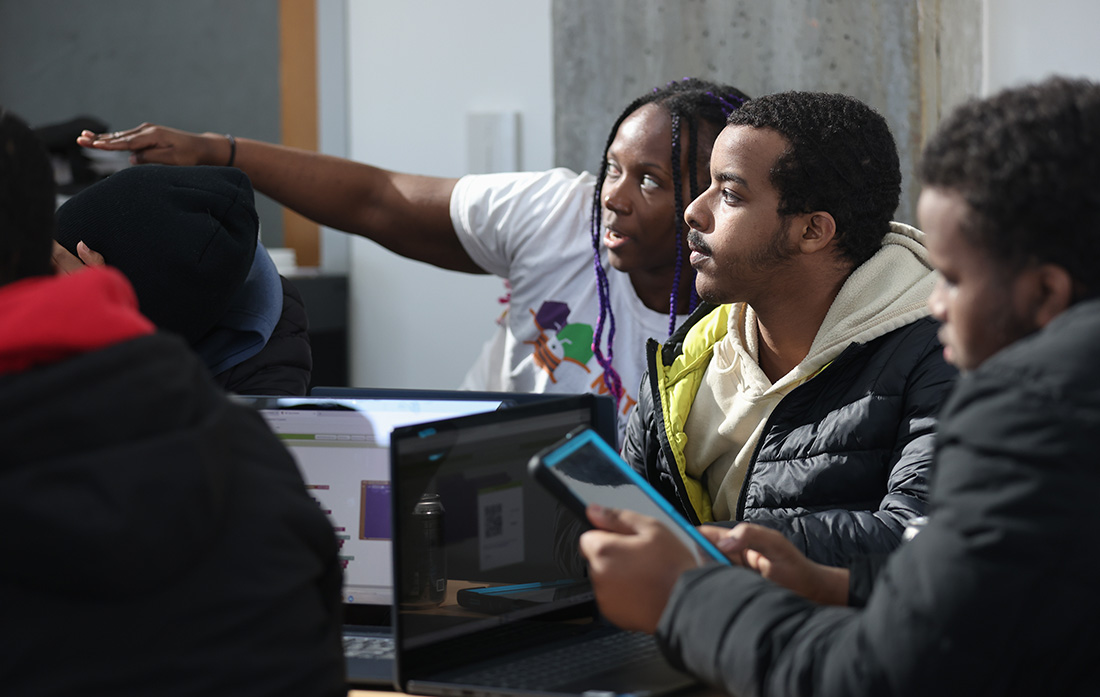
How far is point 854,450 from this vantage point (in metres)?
1.34

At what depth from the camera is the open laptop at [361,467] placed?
1.17m

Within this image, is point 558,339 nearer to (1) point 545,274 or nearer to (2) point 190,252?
(1) point 545,274

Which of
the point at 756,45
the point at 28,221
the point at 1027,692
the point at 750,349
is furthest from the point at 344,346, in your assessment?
the point at 1027,692

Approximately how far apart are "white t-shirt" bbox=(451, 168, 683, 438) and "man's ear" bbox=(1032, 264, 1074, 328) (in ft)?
4.37

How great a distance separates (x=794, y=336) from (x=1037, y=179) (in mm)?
775

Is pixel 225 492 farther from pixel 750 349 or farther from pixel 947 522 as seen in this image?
pixel 750 349

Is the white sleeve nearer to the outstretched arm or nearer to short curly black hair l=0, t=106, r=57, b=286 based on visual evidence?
the outstretched arm

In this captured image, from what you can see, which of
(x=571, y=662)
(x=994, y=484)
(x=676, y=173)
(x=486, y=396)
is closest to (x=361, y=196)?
(x=676, y=173)

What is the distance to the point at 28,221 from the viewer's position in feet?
2.60

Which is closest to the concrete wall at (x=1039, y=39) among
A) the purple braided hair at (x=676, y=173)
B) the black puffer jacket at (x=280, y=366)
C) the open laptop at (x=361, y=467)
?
Result: the purple braided hair at (x=676, y=173)

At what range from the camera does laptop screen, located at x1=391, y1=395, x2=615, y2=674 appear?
1.02m

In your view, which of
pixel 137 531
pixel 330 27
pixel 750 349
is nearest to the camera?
pixel 137 531

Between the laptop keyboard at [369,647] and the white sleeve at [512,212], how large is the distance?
1203 millimetres

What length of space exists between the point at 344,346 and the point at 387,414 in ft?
8.53
